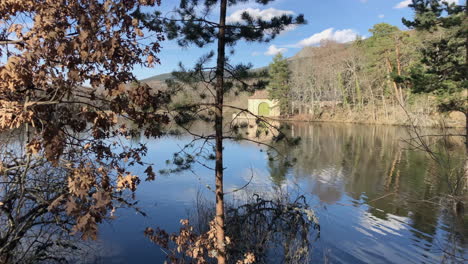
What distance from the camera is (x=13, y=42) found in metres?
2.51

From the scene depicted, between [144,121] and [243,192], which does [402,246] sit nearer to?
[243,192]

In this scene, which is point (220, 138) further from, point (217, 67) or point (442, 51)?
point (442, 51)

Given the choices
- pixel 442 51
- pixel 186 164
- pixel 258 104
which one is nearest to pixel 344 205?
pixel 442 51

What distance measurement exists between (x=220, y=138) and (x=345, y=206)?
756 cm

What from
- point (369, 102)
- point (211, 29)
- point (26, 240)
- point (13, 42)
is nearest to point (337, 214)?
point (211, 29)

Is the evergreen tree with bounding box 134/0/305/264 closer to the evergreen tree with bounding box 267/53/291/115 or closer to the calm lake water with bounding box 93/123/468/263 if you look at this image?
the calm lake water with bounding box 93/123/468/263

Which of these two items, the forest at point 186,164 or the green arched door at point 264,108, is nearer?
the forest at point 186,164

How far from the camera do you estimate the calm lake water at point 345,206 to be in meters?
7.58

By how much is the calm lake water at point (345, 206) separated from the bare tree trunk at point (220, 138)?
1.02 metres

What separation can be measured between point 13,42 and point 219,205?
3311 mm

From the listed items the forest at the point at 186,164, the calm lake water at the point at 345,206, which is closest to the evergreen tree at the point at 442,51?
the forest at the point at 186,164

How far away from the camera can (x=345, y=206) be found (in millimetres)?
11000

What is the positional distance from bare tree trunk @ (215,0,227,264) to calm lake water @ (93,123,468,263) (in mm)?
1018

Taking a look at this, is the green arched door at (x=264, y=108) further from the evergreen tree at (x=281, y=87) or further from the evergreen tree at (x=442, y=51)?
the evergreen tree at (x=442, y=51)
